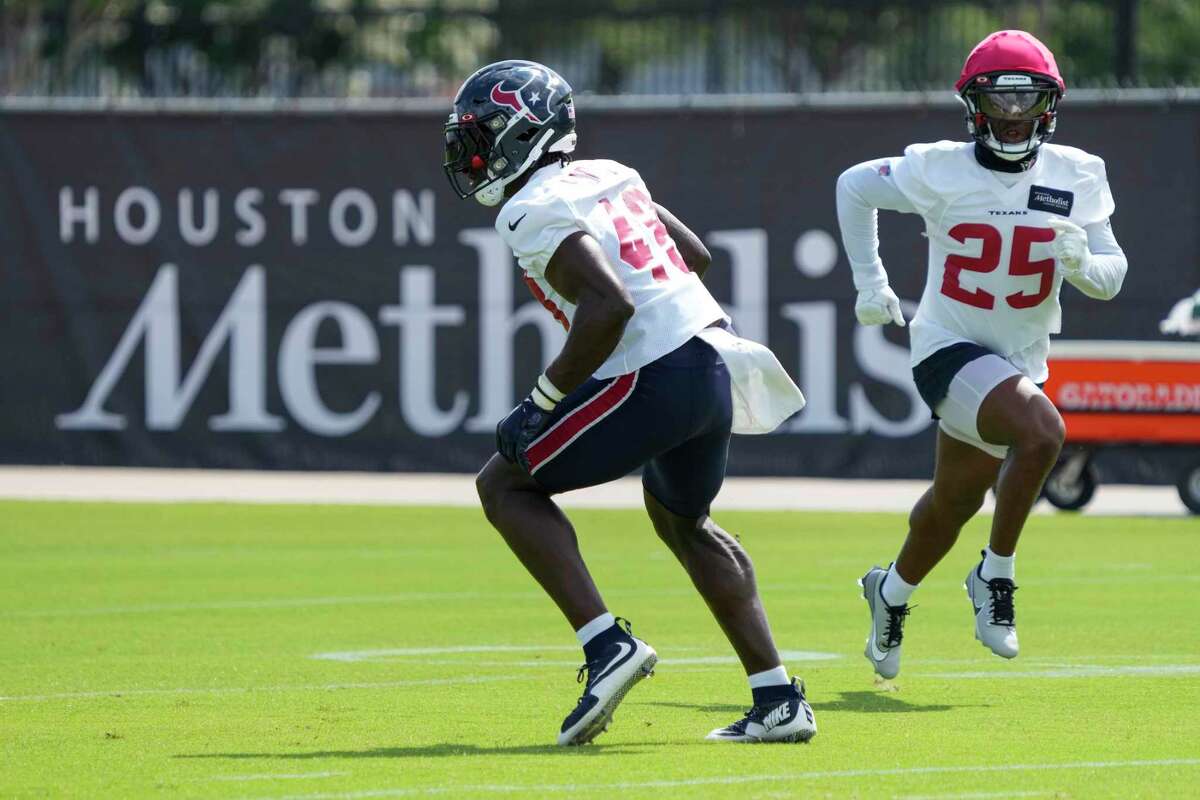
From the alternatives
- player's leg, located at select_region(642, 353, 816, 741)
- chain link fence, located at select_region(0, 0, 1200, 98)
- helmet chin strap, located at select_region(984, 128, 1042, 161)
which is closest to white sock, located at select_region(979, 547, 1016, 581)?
helmet chin strap, located at select_region(984, 128, 1042, 161)

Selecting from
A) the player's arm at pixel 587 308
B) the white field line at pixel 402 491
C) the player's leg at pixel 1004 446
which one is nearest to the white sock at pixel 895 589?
the player's leg at pixel 1004 446

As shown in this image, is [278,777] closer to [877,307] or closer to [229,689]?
[229,689]

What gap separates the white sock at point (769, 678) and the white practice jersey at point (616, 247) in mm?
932

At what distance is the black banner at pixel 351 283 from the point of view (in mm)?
19594

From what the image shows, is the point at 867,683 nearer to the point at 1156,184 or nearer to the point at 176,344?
the point at 1156,184

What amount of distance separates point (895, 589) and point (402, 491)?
11.4 metres

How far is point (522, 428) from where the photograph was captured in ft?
21.4

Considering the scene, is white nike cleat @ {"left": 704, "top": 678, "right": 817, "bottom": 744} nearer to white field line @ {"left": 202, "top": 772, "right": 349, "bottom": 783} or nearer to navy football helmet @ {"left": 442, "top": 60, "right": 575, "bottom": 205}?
white field line @ {"left": 202, "top": 772, "right": 349, "bottom": 783}

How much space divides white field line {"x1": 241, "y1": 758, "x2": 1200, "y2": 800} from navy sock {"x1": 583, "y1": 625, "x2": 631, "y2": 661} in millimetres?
676

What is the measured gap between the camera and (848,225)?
8.50m

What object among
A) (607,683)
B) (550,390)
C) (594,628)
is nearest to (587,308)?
(550,390)

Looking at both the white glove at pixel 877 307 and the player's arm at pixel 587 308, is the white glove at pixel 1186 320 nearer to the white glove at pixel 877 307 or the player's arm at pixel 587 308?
the white glove at pixel 877 307

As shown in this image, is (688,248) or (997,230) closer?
(688,248)

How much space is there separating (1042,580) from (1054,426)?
4442 millimetres
